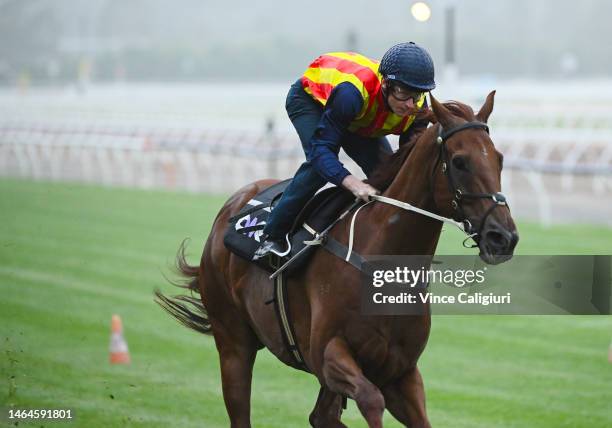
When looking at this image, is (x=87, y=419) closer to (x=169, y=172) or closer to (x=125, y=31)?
(x=169, y=172)

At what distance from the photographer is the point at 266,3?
64562 mm

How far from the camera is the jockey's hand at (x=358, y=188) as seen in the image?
5.04 metres

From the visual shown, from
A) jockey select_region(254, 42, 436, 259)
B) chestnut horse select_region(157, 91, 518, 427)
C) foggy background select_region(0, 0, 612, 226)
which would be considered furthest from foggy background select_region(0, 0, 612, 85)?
chestnut horse select_region(157, 91, 518, 427)

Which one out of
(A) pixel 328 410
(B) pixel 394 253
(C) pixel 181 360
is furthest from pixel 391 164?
(C) pixel 181 360

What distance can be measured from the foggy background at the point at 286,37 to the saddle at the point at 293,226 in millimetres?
46028

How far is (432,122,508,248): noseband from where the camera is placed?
4.43 m

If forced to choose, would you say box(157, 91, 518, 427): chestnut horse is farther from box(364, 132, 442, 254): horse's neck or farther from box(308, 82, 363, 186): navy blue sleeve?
box(308, 82, 363, 186): navy blue sleeve

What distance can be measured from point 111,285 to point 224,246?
6041 millimetres

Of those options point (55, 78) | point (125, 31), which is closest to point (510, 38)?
point (125, 31)

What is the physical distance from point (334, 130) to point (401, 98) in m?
0.34

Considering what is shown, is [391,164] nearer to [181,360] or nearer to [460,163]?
[460,163]

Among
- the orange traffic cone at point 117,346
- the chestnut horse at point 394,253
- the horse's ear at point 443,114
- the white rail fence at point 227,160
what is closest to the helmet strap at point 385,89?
the chestnut horse at point 394,253

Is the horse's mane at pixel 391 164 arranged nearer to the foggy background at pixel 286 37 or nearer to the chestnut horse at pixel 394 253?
the chestnut horse at pixel 394 253

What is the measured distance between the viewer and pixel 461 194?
4551mm
